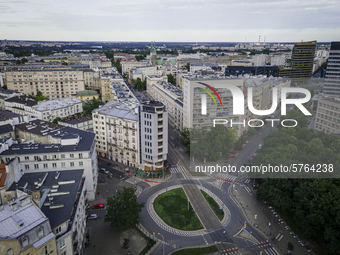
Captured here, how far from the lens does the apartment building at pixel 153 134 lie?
5922cm

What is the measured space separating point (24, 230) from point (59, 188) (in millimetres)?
12179

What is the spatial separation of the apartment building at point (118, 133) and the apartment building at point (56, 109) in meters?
29.9

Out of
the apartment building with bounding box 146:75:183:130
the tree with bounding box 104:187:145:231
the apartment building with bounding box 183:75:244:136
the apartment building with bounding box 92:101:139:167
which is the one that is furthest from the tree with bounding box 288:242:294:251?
A: the apartment building with bounding box 146:75:183:130

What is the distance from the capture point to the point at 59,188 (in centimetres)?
3844

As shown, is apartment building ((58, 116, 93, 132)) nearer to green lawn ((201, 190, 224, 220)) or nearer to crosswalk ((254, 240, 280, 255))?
green lawn ((201, 190, 224, 220))

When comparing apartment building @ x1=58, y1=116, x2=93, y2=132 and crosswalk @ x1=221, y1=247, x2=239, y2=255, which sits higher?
apartment building @ x1=58, y1=116, x2=93, y2=132

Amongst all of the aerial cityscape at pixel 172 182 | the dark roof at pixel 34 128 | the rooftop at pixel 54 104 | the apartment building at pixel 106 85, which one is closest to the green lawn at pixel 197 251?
the aerial cityscape at pixel 172 182

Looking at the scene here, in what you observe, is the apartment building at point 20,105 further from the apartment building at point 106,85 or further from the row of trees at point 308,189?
the row of trees at point 308,189

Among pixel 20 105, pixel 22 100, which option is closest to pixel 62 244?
pixel 20 105

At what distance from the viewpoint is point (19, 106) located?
9681 cm

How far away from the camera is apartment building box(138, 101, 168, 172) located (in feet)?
194

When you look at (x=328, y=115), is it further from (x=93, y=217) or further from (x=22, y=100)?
(x=22, y=100)

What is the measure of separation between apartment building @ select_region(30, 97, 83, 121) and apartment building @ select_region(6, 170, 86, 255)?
172 feet

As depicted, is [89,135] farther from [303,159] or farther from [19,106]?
[19,106]
